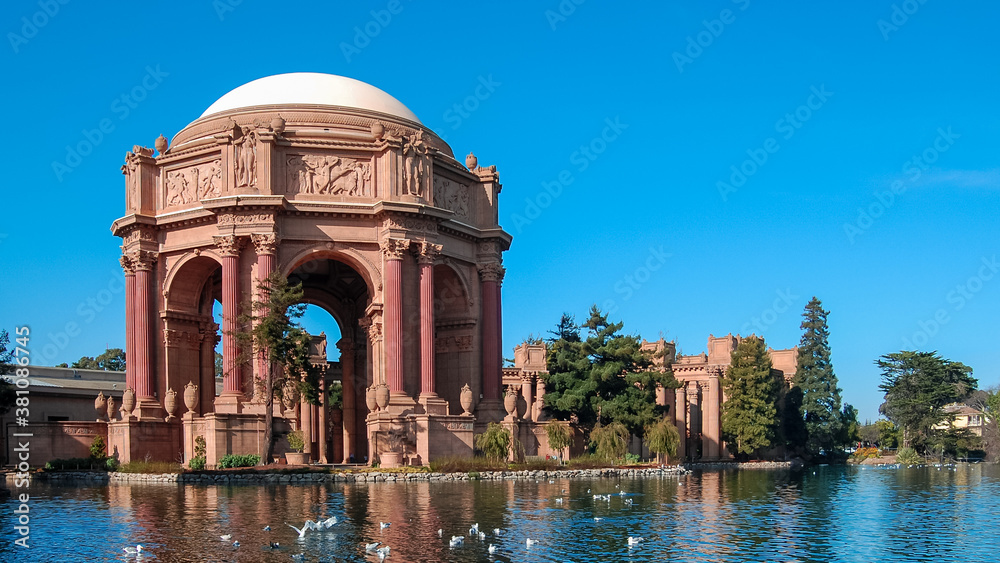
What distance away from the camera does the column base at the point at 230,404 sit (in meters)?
43.3

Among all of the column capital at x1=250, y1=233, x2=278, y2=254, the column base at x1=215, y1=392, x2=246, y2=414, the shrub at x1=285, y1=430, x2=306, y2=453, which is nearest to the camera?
the shrub at x1=285, y1=430, x2=306, y2=453

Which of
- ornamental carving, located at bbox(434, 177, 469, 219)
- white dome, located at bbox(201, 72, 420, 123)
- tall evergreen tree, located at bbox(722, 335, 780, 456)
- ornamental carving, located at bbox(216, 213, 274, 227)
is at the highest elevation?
white dome, located at bbox(201, 72, 420, 123)

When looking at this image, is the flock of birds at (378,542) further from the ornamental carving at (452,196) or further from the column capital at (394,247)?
the ornamental carving at (452,196)

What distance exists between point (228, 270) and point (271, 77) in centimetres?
1170

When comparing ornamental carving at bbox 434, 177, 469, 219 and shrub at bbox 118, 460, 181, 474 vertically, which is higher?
ornamental carving at bbox 434, 177, 469, 219

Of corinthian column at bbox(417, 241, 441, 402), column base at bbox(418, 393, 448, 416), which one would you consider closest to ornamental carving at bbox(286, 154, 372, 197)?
corinthian column at bbox(417, 241, 441, 402)

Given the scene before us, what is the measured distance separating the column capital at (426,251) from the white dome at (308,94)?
25.0 ft

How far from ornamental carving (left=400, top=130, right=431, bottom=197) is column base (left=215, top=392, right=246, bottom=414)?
39.0 feet

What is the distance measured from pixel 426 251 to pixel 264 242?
7.30 metres

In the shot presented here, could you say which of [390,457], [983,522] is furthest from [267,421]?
[983,522]

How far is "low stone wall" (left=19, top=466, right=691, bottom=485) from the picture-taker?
121 feet

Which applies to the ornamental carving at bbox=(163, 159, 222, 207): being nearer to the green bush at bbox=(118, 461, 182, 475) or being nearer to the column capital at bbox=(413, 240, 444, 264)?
the column capital at bbox=(413, 240, 444, 264)

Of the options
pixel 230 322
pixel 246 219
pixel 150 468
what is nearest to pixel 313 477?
pixel 150 468

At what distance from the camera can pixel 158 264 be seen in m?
50.2
